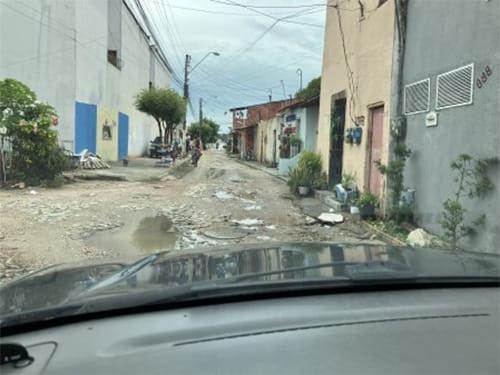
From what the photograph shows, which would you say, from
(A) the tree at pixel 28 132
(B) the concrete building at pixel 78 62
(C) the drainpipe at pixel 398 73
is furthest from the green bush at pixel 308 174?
(B) the concrete building at pixel 78 62

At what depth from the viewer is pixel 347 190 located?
34.9ft

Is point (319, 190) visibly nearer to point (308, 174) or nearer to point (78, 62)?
point (308, 174)

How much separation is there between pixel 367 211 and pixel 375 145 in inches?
62.8

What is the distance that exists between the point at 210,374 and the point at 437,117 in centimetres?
687

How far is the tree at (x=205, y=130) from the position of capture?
72.2 metres

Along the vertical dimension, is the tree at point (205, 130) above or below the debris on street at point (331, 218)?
above

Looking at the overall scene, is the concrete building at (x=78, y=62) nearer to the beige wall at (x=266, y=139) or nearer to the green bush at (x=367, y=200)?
the beige wall at (x=266, y=139)

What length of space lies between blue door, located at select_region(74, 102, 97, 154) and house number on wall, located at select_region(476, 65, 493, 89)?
16.8 metres

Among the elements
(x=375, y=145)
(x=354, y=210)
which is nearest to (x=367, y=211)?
(x=354, y=210)

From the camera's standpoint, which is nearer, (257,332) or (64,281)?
(257,332)

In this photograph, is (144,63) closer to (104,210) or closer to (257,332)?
(104,210)

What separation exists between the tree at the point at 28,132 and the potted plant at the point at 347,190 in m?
7.79

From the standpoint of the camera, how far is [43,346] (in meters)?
1.32

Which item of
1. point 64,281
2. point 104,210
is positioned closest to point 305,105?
point 104,210
